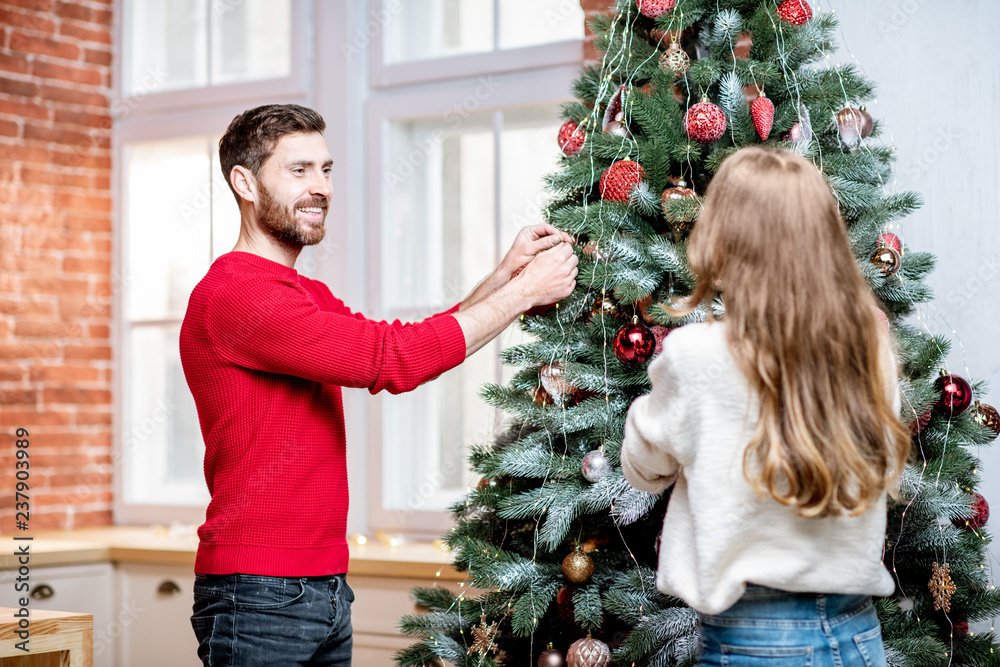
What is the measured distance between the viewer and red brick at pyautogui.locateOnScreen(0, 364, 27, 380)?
10.4ft

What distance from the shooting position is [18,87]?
3254 mm

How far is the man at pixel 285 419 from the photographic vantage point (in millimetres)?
1582

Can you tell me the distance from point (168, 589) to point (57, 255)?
3.96 feet

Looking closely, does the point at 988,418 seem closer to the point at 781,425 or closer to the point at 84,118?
the point at 781,425

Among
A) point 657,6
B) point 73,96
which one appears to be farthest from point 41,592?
point 657,6

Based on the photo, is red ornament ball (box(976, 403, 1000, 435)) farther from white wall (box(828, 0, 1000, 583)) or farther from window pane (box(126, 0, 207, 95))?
window pane (box(126, 0, 207, 95))

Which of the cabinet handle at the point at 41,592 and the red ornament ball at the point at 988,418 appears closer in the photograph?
the red ornament ball at the point at 988,418

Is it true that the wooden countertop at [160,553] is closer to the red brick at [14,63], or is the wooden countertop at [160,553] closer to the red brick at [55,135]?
the red brick at [55,135]

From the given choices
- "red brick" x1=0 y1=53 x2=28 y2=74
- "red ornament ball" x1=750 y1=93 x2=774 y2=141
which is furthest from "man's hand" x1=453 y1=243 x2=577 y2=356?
"red brick" x1=0 y1=53 x2=28 y2=74

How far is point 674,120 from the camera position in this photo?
172 cm

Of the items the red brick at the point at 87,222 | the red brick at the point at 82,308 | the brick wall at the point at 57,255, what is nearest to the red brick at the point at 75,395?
the brick wall at the point at 57,255

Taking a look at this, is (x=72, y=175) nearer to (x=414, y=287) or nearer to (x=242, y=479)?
(x=414, y=287)

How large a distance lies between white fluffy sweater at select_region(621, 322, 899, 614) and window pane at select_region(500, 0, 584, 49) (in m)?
1.96

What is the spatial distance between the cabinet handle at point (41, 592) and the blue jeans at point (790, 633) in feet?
7.46
